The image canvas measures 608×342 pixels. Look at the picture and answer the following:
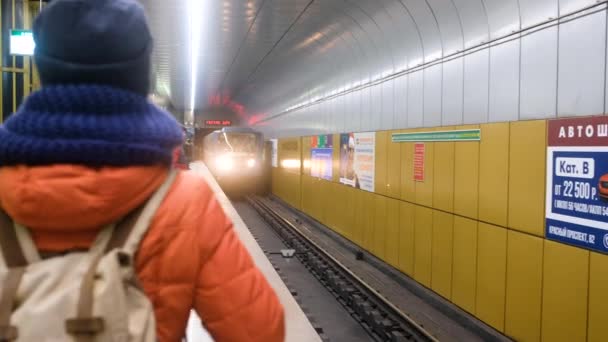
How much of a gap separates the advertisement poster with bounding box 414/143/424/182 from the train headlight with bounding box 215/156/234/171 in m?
13.1

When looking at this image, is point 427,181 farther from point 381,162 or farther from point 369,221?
point 369,221

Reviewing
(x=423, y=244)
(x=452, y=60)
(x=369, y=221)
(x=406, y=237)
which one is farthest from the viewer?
(x=369, y=221)

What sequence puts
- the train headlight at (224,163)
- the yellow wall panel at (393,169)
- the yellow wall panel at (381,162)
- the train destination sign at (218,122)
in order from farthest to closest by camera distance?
1. the train destination sign at (218,122)
2. the train headlight at (224,163)
3. the yellow wall panel at (381,162)
4. the yellow wall panel at (393,169)

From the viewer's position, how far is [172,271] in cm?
104

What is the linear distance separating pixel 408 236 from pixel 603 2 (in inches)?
180

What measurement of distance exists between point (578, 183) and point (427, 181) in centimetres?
294

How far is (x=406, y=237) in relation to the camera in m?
7.98

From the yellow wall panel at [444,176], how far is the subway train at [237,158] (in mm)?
13477

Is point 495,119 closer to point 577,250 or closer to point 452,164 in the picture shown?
point 452,164

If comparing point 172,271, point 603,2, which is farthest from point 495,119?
point 172,271

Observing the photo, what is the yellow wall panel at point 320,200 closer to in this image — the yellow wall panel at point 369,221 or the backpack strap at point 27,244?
the yellow wall panel at point 369,221

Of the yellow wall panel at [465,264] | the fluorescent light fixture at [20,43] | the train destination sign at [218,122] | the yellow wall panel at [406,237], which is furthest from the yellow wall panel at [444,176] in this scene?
the train destination sign at [218,122]

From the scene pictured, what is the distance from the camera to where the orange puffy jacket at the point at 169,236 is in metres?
0.94

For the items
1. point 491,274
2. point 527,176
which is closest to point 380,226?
point 491,274
